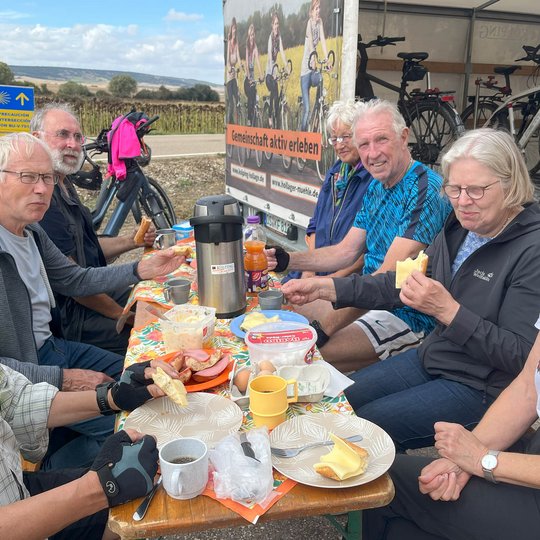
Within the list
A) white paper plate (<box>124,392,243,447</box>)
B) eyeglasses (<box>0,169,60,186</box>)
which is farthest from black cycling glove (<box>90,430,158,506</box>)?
eyeglasses (<box>0,169,60,186</box>)

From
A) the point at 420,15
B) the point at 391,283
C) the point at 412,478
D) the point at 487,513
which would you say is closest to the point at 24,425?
the point at 412,478

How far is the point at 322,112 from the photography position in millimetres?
3736

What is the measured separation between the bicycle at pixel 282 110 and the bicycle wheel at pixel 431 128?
266cm

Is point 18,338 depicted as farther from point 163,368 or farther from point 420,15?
point 420,15

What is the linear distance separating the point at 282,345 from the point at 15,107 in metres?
6.05

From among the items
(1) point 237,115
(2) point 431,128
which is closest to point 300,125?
(1) point 237,115

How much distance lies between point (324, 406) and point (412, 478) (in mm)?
397

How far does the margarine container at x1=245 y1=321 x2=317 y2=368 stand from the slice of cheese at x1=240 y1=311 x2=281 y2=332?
0.09 metres

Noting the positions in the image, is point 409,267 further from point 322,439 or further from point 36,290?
point 36,290

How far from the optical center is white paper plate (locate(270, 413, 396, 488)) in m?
1.17

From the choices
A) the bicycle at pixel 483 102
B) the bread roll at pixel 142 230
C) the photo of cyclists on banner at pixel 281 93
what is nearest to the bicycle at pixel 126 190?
the photo of cyclists on banner at pixel 281 93

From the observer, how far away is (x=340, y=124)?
3.19 meters

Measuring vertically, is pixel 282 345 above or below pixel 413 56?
below

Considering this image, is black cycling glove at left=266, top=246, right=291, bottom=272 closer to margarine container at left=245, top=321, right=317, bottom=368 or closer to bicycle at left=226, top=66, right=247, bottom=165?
margarine container at left=245, top=321, right=317, bottom=368
